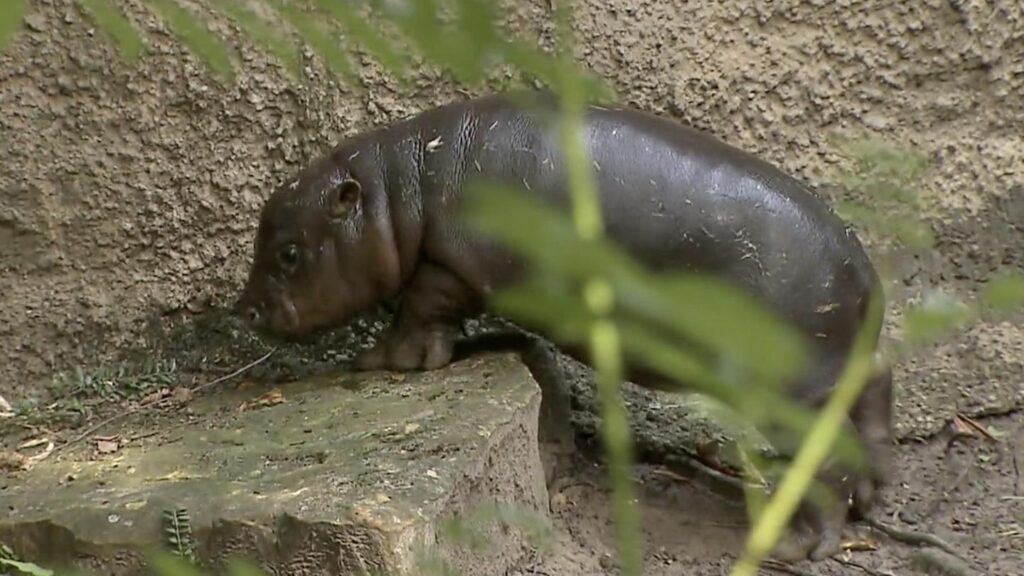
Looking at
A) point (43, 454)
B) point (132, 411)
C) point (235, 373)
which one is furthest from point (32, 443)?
point (235, 373)

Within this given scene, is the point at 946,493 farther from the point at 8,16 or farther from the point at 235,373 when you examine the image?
the point at 8,16

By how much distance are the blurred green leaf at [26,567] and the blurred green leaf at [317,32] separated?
1.35 metres

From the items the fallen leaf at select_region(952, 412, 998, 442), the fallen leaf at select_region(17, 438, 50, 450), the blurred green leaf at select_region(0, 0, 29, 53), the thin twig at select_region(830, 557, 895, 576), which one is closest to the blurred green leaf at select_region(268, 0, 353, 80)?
the blurred green leaf at select_region(0, 0, 29, 53)

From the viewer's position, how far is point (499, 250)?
2145mm

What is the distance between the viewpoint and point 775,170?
7.86 feet

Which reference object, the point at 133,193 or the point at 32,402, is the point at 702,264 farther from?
the point at 32,402

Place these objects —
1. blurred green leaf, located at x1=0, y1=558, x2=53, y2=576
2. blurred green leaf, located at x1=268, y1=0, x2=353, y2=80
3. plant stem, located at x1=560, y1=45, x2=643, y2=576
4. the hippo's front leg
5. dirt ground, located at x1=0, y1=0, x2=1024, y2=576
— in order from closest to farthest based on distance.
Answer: plant stem, located at x1=560, y1=45, x2=643, y2=576 < blurred green leaf, located at x1=268, y1=0, x2=353, y2=80 < blurred green leaf, located at x1=0, y1=558, x2=53, y2=576 < the hippo's front leg < dirt ground, located at x1=0, y1=0, x2=1024, y2=576

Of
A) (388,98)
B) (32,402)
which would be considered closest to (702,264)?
(388,98)

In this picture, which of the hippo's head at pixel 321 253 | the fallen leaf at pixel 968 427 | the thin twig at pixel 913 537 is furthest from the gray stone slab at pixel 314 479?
the fallen leaf at pixel 968 427

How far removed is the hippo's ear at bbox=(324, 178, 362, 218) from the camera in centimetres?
244

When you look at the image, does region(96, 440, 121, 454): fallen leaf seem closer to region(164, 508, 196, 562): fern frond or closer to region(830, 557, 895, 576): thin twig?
region(164, 508, 196, 562): fern frond

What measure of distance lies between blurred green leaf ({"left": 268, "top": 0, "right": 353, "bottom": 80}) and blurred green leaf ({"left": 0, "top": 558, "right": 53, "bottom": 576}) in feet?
4.42

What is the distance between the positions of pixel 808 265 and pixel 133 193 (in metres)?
1.32

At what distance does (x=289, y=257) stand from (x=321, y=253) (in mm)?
A: 68
